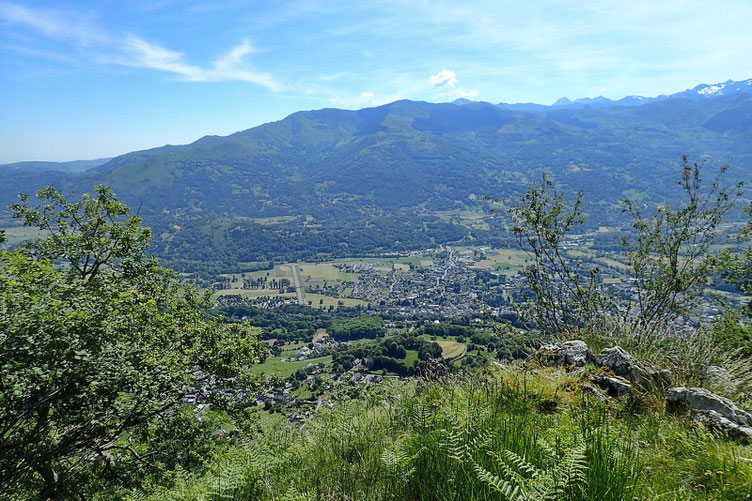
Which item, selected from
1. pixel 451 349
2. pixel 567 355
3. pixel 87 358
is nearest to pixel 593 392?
pixel 567 355

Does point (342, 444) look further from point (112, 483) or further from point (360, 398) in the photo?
point (112, 483)

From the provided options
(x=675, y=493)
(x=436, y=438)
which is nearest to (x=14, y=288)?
(x=436, y=438)

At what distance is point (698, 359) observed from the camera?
515cm

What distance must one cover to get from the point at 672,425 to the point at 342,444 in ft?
11.3

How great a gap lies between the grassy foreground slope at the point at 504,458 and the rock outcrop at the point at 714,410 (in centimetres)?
19

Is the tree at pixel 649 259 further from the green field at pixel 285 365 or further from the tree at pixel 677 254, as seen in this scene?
the green field at pixel 285 365

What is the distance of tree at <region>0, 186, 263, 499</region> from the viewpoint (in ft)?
17.5

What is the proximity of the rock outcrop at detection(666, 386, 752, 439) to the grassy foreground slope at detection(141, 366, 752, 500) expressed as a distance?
19cm

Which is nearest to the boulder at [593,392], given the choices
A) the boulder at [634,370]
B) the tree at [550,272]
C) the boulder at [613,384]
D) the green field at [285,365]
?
the boulder at [613,384]

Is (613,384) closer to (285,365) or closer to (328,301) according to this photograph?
(285,365)

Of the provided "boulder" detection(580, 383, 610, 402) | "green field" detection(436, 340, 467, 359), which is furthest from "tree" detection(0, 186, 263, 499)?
"green field" detection(436, 340, 467, 359)

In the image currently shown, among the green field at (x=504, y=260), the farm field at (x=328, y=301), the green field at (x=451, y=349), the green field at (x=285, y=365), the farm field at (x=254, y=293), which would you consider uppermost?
the green field at (x=451, y=349)

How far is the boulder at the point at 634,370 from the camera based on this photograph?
15.3 ft

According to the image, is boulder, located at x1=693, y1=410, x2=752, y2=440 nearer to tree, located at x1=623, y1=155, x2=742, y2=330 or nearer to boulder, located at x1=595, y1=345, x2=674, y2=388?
boulder, located at x1=595, y1=345, x2=674, y2=388
